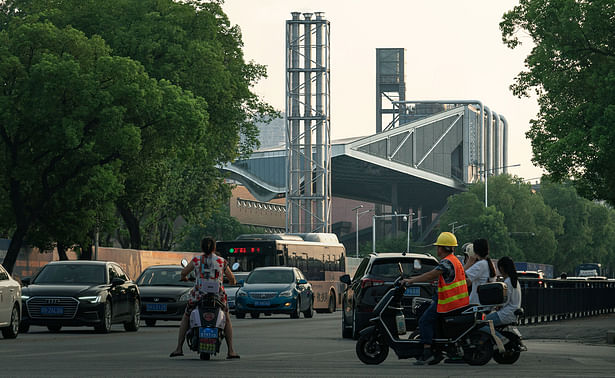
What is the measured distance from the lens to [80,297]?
81.5 feet

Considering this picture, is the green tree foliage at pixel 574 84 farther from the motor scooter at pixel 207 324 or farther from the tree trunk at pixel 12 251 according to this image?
the motor scooter at pixel 207 324

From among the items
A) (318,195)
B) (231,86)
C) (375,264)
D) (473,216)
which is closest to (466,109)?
(473,216)

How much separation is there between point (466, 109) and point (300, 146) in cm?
4752

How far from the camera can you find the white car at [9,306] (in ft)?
73.5

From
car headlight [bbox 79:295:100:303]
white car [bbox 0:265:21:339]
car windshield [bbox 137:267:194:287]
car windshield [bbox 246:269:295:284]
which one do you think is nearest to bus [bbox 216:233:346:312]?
car windshield [bbox 246:269:295:284]

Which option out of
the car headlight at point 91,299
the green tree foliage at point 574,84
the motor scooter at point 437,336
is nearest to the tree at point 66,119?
the green tree foliage at point 574,84

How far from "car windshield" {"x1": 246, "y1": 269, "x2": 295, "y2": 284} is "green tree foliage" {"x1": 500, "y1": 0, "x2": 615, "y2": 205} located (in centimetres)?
908

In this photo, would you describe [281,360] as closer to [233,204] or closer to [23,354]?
[23,354]

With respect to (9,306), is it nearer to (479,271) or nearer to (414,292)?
(414,292)

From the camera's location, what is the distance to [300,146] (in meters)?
98.1

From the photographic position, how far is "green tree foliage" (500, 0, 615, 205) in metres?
38.5

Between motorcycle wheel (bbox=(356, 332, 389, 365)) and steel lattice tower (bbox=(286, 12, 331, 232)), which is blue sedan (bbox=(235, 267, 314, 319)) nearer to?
motorcycle wheel (bbox=(356, 332, 389, 365))

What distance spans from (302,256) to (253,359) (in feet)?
103

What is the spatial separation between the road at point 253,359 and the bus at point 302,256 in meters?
20.2
